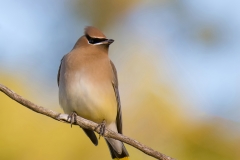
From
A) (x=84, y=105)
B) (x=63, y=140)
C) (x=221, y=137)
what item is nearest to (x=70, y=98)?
(x=84, y=105)

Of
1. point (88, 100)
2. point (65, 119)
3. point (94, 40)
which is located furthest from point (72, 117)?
point (94, 40)

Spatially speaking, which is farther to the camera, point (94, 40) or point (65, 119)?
point (94, 40)

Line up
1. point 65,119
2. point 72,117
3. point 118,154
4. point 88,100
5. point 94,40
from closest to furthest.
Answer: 1. point 65,119
2. point 72,117
3. point 88,100
4. point 94,40
5. point 118,154

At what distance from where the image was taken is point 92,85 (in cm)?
564

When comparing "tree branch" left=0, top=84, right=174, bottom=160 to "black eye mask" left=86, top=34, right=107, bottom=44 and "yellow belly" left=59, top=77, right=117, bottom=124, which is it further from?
"black eye mask" left=86, top=34, right=107, bottom=44

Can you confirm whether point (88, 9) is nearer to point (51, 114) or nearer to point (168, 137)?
point (168, 137)

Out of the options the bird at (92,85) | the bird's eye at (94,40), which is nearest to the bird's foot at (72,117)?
the bird at (92,85)

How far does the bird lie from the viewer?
219 inches

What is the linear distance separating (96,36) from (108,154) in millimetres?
1197

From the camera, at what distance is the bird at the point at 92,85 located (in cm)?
556

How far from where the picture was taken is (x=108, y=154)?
6.30 m

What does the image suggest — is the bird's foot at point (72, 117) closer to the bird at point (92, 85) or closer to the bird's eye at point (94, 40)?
the bird at point (92, 85)

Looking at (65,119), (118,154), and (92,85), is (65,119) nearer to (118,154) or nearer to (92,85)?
(92,85)

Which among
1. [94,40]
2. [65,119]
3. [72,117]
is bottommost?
[72,117]
